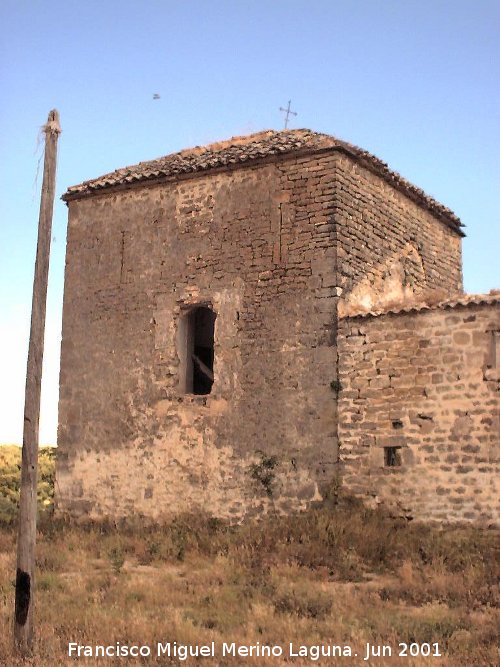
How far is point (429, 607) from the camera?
7773 millimetres

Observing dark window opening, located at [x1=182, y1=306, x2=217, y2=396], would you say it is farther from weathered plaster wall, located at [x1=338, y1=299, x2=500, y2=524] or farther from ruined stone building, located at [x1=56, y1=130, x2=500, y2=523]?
weathered plaster wall, located at [x1=338, y1=299, x2=500, y2=524]

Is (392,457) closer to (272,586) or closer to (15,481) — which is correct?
(272,586)

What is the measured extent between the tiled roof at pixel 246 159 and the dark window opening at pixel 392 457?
481 centimetres

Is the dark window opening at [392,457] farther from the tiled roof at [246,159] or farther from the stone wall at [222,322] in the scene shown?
the tiled roof at [246,159]

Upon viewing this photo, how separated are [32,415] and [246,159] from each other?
729 centimetres

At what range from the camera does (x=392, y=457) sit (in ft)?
36.4

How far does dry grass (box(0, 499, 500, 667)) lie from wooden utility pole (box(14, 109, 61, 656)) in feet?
1.00

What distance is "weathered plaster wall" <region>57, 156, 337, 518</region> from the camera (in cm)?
1193

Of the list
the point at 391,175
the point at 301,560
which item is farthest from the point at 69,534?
the point at 391,175

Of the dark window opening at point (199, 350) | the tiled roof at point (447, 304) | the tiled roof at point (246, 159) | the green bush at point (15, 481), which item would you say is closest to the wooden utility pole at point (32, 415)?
the tiled roof at point (447, 304)

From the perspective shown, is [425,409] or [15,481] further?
[15,481]

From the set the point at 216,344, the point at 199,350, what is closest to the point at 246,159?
the point at 216,344

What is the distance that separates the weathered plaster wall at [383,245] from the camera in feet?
40.4

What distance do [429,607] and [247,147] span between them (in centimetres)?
839
